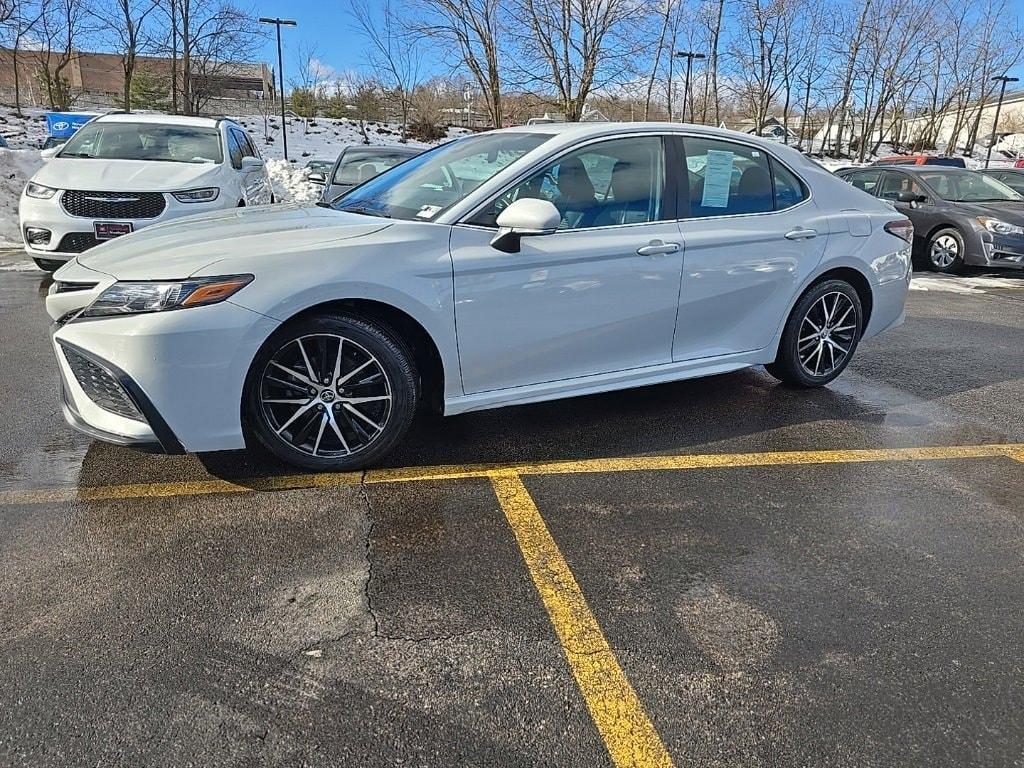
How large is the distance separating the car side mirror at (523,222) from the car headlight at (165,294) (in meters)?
1.13

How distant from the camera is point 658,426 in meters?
4.14

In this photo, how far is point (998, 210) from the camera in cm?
1072

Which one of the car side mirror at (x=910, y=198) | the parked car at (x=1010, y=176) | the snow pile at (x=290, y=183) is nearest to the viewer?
the car side mirror at (x=910, y=198)

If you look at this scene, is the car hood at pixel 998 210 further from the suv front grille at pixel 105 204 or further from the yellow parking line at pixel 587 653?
the suv front grille at pixel 105 204

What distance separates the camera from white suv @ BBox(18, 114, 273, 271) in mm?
7207

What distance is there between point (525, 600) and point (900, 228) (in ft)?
12.8

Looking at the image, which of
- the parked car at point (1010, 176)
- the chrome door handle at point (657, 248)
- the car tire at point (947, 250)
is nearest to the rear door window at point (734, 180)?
the chrome door handle at point (657, 248)

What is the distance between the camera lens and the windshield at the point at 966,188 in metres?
11.4

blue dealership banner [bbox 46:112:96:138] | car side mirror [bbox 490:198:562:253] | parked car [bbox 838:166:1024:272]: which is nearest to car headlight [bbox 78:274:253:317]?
car side mirror [bbox 490:198:562:253]

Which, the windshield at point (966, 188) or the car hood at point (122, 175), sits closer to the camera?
the car hood at point (122, 175)

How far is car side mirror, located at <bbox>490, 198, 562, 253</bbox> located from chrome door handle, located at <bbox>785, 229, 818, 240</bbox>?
1706mm

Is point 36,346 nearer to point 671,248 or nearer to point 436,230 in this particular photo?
point 436,230

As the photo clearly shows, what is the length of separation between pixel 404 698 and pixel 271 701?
0.35 metres

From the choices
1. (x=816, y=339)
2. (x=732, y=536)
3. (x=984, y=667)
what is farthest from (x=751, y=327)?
(x=984, y=667)
